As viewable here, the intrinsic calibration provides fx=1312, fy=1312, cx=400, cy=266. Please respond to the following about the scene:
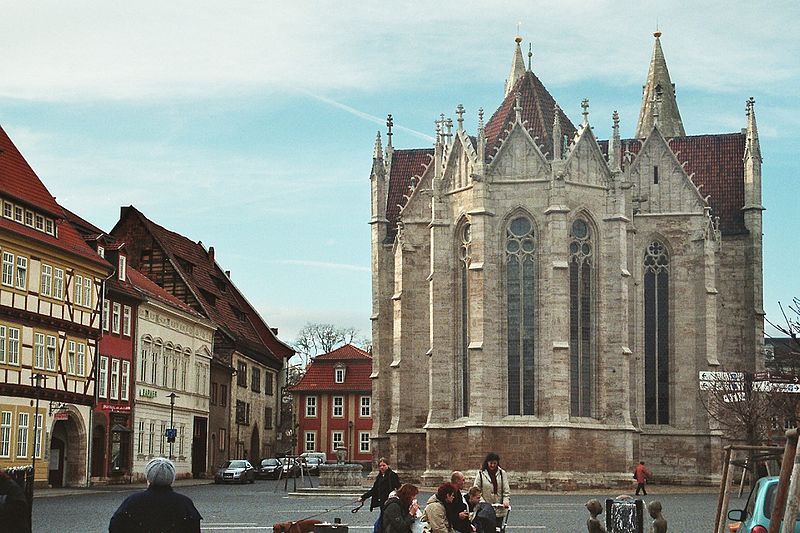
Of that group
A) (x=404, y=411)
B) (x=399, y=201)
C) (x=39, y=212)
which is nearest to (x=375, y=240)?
(x=399, y=201)

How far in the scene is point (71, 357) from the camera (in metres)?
46.4

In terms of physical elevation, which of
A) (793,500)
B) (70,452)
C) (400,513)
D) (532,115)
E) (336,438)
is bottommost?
(400,513)

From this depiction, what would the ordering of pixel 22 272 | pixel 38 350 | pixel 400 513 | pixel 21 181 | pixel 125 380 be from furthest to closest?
1. pixel 125 380
2. pixel 38 350
3. pixel 21 181
4. pixel 22 272
5. pixel 400 513

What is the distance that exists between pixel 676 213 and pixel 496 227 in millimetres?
9811

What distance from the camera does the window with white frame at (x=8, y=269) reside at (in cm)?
4119

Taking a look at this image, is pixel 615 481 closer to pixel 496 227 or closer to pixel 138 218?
pixel 496 227

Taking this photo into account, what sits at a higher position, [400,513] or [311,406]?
[311,406]

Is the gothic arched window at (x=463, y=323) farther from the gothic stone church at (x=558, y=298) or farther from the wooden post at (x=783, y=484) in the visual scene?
the wooden post at (x=783, y=484)

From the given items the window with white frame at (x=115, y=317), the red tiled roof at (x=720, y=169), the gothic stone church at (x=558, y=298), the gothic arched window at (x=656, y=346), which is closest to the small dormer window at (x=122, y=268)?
the window with white frame at (x=115, y=317)

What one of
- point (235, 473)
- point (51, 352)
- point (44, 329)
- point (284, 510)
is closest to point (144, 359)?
point (235, 473)

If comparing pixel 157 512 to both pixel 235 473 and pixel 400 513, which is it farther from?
pixel 235 473

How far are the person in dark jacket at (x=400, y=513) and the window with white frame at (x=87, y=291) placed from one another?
34.5 meters

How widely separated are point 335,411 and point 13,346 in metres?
48.8

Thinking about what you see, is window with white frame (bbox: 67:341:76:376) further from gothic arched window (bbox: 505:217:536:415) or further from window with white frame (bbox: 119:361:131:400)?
gothic arched window (bbox: 505:217:536:415)
